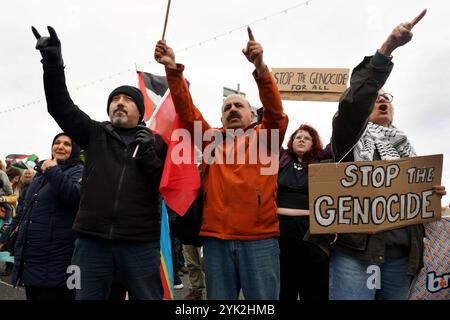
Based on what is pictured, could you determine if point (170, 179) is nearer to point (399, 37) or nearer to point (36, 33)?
point (36, 33)

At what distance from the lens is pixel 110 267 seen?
2.41 metres

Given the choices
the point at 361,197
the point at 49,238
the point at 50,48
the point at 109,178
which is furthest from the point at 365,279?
the point at 50,48

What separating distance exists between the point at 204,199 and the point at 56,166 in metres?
1.15

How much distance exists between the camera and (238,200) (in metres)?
2.35

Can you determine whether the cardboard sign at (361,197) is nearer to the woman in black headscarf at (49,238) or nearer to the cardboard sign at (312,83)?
the woman in black headscarf at (49,238)

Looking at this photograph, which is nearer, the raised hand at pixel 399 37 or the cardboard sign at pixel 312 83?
the raised hand at pixel 399 37

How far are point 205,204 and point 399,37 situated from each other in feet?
4.42

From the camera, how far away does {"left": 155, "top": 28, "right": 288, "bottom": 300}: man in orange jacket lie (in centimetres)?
232

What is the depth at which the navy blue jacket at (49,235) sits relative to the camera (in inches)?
110

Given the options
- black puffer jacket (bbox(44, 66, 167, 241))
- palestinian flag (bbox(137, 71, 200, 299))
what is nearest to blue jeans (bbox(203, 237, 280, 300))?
palestinian flag (bbox(137, 71, 200, 299))

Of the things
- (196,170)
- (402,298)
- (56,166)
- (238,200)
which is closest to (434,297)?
(402,298)

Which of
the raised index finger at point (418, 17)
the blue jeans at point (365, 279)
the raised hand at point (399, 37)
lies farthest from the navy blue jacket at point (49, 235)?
the raised index finger at point (418, 17)

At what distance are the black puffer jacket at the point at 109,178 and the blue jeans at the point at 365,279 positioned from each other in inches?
42.6
